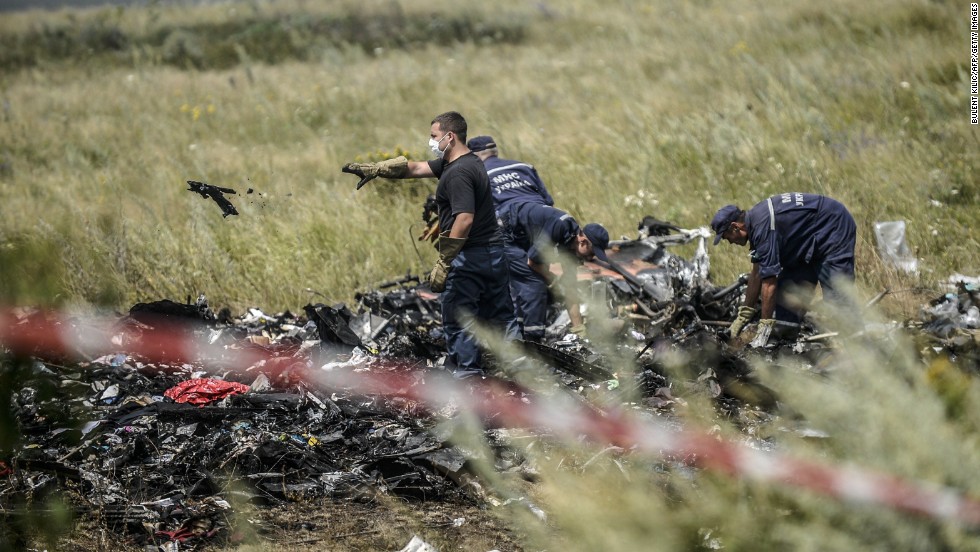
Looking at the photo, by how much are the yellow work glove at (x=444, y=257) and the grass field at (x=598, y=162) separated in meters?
2.50

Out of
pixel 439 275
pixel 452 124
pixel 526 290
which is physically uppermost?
pixel 452 124

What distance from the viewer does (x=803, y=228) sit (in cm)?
711

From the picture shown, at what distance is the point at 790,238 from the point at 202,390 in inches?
179

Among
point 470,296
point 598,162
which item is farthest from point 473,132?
point 470,296

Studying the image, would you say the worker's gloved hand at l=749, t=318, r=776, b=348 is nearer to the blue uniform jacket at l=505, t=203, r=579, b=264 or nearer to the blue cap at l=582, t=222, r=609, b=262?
the blue cap at l=582, t=222, r=609, b=262

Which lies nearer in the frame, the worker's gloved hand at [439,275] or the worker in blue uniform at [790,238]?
the worker's gloved hand at [439,275]

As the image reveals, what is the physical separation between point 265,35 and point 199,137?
8814mm

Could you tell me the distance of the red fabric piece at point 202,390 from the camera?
6457mm

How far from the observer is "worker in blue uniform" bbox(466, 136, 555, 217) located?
791 cm

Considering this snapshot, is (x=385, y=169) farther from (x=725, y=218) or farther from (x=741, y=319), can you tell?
(x=741, y=319)

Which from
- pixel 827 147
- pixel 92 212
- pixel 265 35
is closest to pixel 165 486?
pixel 92 212

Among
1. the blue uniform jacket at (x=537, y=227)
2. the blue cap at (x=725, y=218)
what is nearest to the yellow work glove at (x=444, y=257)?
the blue uniform jacket at (x=537, y=227)

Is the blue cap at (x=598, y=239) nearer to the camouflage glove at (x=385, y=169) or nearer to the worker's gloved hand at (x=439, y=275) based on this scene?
the camouflage glove at (x=385, y=169)

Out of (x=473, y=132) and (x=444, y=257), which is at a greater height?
(x=444, y=257)
